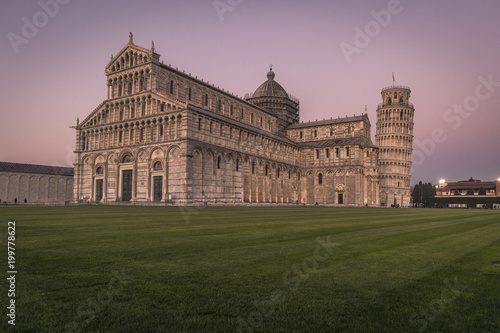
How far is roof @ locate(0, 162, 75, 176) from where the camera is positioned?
6619cm

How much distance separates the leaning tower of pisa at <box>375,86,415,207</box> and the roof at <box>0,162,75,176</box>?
81719mm

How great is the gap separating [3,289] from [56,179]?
3039 inches

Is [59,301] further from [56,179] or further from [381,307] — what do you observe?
[56,179]

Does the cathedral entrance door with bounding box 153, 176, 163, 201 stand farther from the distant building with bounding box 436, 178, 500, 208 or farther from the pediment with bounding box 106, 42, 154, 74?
the distant building with bounding box 436, 178, 500, 208

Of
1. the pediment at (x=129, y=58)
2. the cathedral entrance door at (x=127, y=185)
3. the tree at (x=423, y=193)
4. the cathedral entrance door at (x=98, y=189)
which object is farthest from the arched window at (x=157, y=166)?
the tree at (x=423, y=193)

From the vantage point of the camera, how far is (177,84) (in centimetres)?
5912

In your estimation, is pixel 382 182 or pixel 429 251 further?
pixel 382 182

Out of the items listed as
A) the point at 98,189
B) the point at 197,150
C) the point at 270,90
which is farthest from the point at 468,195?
the point at 98,189

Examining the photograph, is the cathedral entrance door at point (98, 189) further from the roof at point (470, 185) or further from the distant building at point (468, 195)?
the roof at point (470, 185)

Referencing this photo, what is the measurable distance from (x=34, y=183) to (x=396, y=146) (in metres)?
91.0

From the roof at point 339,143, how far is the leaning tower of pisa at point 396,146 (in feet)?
87.8

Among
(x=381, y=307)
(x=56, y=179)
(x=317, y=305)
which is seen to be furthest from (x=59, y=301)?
(x=56, y=179)

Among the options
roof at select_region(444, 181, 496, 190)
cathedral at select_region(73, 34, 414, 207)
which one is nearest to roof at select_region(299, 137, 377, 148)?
cathedral at select_region(73, 34, 414, 207)

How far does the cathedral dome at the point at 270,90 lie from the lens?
9262cm
